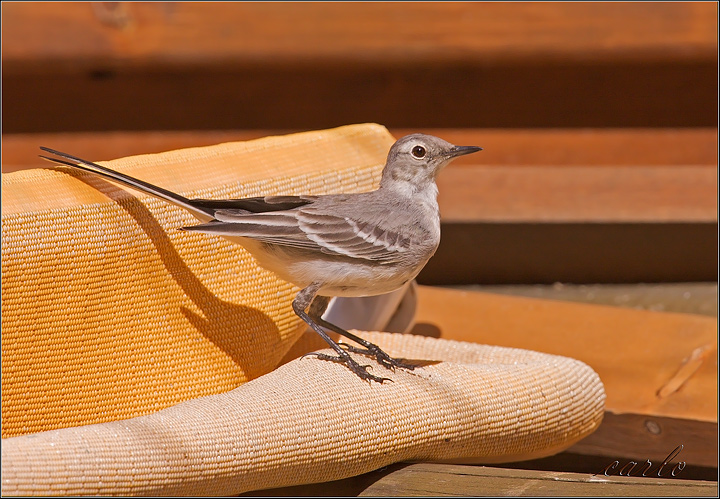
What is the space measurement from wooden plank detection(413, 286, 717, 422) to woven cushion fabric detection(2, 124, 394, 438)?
44.9 inches

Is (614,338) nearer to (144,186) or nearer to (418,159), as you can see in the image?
(418,159)

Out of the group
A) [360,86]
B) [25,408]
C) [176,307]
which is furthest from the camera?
[360,86]

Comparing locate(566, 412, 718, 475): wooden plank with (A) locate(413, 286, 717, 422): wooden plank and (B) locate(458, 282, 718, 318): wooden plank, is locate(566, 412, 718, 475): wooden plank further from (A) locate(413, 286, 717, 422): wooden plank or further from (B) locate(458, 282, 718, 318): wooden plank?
(B) locate(458, 282, 718, 318): wooden plank

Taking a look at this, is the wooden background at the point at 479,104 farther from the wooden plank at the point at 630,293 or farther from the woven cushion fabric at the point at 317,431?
the woven cushion fabric at the point at 317,431

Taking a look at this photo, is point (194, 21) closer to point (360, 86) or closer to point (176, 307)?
point (360, 86)

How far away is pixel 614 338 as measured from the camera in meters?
2.99

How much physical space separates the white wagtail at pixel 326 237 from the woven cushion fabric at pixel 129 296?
109 millimetres

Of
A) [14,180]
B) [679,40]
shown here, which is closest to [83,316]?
[14,180]

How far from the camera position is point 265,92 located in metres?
3.61

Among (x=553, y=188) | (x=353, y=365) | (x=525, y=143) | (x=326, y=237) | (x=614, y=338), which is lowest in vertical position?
(x=353, y=365)

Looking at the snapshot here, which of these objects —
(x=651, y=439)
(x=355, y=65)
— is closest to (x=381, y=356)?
(x=651, y=439)

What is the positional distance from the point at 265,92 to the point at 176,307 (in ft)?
6.40

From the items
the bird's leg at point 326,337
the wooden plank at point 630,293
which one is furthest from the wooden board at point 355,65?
the bird's leg at point 326,337

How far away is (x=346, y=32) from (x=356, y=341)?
181 centimetres
